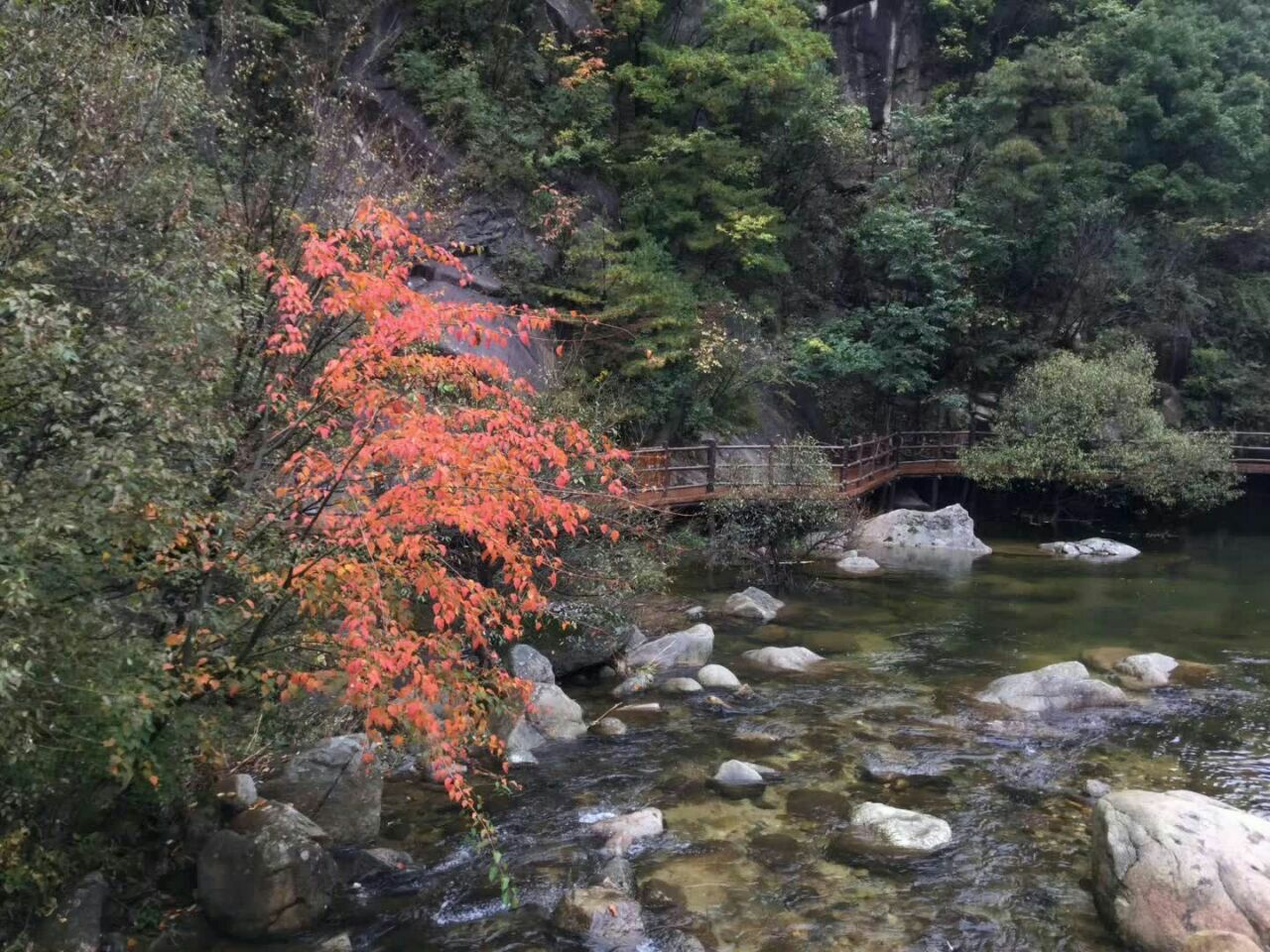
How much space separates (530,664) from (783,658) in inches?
127

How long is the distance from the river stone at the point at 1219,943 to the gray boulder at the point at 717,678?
5558mm

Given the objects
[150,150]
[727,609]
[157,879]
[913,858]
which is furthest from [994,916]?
[727,609]

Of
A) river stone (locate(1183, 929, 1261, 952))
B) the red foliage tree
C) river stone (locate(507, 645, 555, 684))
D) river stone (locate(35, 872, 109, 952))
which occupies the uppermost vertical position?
the red foliage tree

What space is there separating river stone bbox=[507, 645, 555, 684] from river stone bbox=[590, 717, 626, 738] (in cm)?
77

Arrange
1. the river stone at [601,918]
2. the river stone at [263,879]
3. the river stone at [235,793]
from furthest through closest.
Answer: the river stone at [235,793] → the river stone at [601,918] → the river stone at [263,879]

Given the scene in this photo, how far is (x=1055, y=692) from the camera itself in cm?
1005

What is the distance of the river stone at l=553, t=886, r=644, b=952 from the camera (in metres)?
5.62

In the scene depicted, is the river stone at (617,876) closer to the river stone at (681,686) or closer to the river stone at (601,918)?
the river stone at (601,918)

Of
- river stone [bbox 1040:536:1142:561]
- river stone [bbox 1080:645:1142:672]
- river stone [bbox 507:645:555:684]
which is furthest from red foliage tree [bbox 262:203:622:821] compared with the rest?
river stone [bbox 1040:536:1142:561]

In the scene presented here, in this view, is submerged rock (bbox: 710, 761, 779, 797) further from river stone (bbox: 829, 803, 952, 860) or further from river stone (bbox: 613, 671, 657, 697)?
river stone (bbox: 613, 671, 657, 697)

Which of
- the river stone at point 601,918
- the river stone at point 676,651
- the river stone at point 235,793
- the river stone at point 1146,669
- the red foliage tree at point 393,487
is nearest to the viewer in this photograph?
the red foliage tree at point 393,487

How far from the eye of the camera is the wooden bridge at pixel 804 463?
51.3ft

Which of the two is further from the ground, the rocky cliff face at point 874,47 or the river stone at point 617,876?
the rocky cliff face at point 874,47

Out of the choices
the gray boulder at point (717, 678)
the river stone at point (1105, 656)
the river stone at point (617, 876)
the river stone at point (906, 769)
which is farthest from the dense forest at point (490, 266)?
the river stone at point (1105, 656)
